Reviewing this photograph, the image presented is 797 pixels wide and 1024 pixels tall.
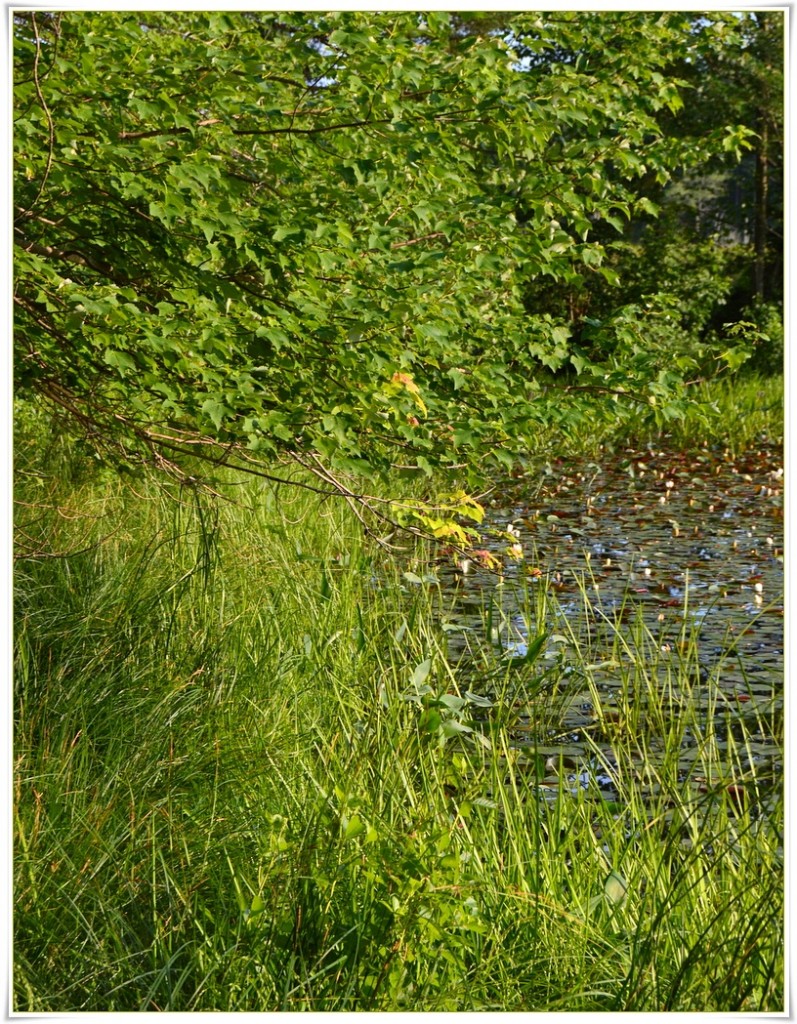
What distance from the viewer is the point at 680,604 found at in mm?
5539

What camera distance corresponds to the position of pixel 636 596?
5637 mm

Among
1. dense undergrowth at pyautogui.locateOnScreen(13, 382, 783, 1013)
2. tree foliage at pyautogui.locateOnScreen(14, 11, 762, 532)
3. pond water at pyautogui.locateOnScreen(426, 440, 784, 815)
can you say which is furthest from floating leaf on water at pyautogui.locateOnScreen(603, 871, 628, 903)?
tree foliage at pyautogui.locateOnScreen(14, 11, 762, 532)

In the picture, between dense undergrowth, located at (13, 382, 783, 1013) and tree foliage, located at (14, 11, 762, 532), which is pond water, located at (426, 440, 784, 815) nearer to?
dense undergrowth, located at (13, 382, 783, 1013)

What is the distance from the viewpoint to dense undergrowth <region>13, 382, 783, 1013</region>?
2.09m

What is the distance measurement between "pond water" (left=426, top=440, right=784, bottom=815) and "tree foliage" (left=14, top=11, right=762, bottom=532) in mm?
825

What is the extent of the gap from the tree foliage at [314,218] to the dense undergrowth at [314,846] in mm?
778

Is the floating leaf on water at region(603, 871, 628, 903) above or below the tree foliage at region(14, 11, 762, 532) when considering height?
below

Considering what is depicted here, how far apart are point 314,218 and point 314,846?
1962 mm

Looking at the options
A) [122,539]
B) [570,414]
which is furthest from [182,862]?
[122,539]

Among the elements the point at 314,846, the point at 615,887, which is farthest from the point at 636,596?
the point at 314,846

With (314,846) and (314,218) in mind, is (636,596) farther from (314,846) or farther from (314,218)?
(314,846)

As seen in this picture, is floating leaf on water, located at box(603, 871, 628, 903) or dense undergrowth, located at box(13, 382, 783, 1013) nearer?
dense undergrowth, located at box(13, 382, 783, 1013)

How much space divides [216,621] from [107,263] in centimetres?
138
